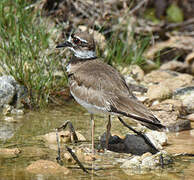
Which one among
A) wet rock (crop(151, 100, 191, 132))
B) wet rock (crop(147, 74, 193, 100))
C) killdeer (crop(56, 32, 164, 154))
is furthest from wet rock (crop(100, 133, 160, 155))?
wet rock (crop(147, 74, 193, 100))

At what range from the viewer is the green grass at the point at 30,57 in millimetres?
5766

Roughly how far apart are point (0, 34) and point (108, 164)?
107 inches

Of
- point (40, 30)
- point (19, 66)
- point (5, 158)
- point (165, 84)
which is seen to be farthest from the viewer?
point (165, 84)

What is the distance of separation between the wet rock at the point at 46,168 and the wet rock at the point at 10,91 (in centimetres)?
211

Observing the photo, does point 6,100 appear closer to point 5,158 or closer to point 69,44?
point 69,44

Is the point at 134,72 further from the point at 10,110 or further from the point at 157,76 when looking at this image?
the point at 10,110

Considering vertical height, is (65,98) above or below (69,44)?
below

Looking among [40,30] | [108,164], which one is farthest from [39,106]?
[108,164]

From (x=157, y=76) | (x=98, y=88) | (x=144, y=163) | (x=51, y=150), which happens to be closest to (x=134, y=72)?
(x=157, y=76)

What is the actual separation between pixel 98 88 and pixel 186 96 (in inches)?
91.4

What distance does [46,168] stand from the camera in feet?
12.3

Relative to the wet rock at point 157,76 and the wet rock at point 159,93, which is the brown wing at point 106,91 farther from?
the wet rock at point 157,76

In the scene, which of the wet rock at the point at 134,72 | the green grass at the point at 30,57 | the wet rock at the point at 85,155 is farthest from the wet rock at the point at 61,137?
the wet rock at the point at 134,72

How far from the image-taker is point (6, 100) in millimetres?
5801
